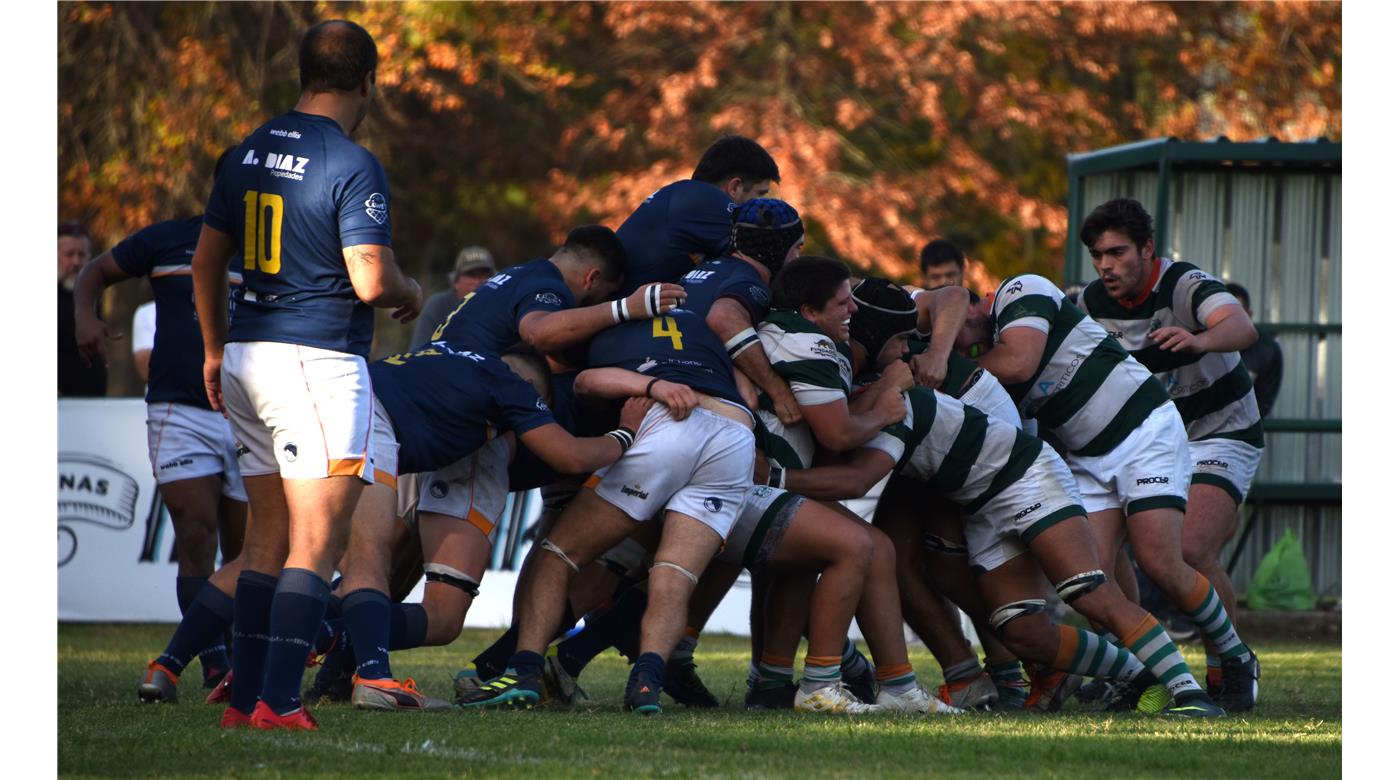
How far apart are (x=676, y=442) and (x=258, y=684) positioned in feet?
5.65

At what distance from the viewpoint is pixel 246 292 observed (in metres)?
5.84

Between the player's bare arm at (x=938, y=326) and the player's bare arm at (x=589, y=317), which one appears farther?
the player's bare arm at (x=938, y=326)

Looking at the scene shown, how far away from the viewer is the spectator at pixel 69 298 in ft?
37.2

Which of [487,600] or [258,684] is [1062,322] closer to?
[258,684]

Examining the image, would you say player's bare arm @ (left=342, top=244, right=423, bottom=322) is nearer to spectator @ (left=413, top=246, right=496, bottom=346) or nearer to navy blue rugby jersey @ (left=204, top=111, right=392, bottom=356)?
navy blue rugby jersey @ (left=204, top=111, right=392, bottom=356)

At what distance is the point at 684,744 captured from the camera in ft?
18.3

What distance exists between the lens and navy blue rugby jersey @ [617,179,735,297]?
7523 millimetres

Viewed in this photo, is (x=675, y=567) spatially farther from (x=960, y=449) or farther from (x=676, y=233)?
(x=676, y=233)

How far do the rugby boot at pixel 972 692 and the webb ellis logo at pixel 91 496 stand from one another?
690 cm

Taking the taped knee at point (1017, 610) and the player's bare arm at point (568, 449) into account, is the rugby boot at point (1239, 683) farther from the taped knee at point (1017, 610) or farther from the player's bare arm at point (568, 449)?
the player's bare arm at point (568, 449)

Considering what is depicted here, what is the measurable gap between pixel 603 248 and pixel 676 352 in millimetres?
683

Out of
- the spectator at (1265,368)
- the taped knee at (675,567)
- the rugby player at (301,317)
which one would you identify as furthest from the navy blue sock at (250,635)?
the spectator at (1265,368)
